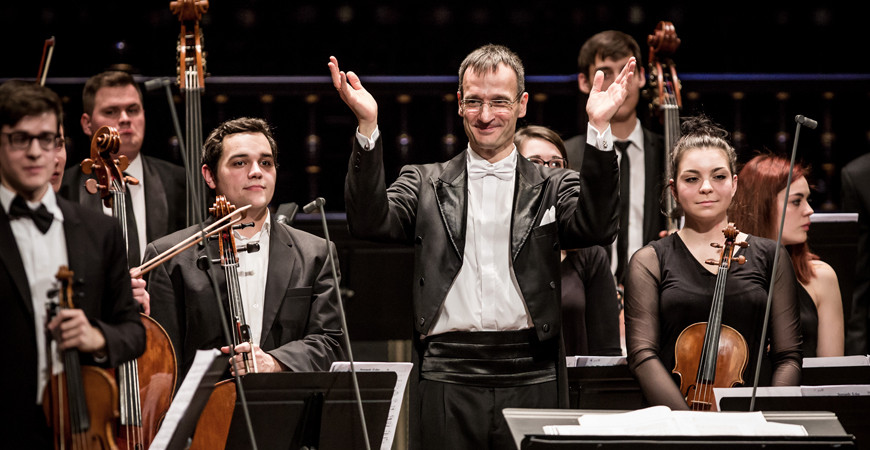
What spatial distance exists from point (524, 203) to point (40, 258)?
50.2 inches

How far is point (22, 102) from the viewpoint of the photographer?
1.91 m

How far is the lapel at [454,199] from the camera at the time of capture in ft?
8.83

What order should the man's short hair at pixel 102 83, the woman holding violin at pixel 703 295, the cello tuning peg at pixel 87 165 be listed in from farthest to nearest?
the man's short hair at pixel 102 83 < the woman holding violin at pixel 703 295 < the cello tuning peg at pixel 87 165

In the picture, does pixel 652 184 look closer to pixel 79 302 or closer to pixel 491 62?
pixel 491 62

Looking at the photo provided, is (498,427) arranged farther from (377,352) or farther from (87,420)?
(377,352)

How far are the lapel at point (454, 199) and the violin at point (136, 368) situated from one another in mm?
782

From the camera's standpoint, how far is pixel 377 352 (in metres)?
4.09

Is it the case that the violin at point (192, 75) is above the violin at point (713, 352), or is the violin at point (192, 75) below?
above

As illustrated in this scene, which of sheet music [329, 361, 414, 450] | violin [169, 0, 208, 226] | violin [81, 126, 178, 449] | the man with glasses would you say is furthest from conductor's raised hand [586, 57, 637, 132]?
violin [169, 0, 208, 226]

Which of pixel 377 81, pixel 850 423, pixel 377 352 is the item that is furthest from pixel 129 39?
pixel 850 423

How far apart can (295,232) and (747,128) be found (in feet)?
8.86

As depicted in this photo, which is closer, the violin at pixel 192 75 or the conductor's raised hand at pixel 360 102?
the conductor's raised hand at pixel 360 102

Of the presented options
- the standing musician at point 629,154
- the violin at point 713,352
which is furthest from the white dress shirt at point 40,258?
the standing musician at point 629,154

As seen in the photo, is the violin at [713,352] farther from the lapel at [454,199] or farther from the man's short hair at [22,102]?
the man's short hair at [22,102]
